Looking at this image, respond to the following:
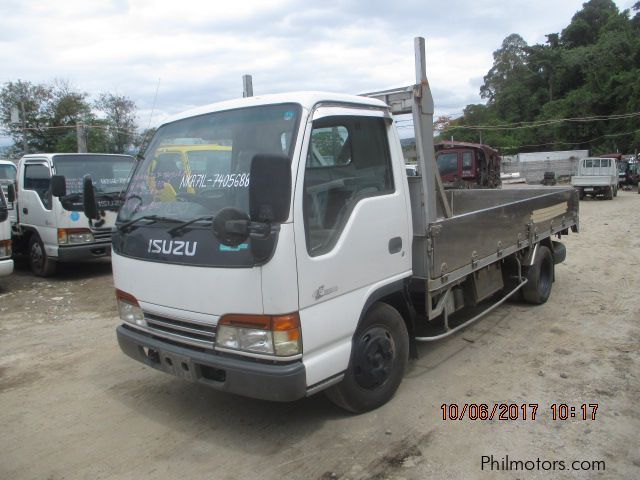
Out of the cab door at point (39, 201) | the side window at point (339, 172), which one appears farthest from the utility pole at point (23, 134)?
the side window at point (339, 172)

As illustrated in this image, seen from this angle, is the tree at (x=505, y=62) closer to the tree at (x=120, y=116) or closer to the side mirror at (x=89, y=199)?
the tree at (x=120, y=116)

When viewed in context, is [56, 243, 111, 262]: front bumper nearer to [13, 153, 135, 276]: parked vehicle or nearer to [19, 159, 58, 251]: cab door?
[13, 153, 135, 276]: parked vehicle

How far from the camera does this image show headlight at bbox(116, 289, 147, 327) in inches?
136

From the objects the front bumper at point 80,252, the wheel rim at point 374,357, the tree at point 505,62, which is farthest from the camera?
the tree at point 505,62

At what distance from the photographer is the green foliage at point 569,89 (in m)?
48.1

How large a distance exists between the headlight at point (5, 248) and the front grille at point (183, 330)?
17.3 feet

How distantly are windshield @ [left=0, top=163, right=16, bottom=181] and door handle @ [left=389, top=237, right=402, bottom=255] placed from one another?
10620mm

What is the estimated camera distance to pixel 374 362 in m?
3.48

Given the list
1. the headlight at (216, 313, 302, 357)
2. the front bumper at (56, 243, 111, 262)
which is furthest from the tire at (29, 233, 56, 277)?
the headlight at (216, 313, 302, 357)

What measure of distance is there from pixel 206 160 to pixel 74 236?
19.2ft

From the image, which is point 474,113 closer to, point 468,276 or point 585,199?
point 585,199

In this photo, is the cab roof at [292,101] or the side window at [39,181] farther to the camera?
the side window at [39,181]

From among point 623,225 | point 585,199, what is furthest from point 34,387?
point 585,199
